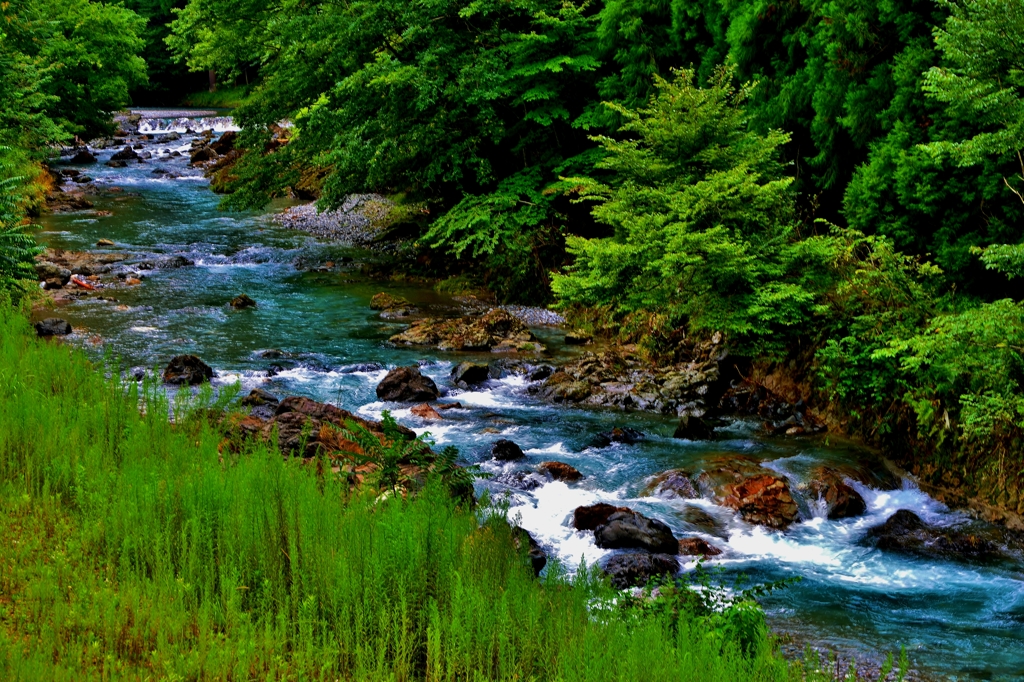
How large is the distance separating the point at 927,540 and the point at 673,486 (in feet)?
8.65

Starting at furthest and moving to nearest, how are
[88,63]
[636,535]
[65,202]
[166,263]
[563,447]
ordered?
[88,63] < [65,202] < [166,263] < [563,447] < [636,535]

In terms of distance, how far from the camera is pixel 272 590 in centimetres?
485

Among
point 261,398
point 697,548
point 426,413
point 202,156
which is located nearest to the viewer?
point 697,548

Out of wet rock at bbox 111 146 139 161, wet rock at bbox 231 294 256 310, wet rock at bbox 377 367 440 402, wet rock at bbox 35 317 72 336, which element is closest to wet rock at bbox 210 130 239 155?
wet rock at bbox 111 146 139 161

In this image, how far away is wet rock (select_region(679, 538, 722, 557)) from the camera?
9.08 metres

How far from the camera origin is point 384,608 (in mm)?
4531

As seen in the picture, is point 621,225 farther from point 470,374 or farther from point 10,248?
point 10,248

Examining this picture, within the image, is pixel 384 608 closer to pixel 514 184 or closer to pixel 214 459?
pixel 214 459

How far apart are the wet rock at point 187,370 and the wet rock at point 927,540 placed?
30.3 ft

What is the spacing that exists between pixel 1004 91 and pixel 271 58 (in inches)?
677

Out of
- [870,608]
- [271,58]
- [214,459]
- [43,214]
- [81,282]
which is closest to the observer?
[214,459]

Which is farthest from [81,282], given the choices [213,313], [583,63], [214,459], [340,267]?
[214,459]

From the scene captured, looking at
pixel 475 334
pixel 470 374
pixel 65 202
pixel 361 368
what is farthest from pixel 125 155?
pixel 470 374

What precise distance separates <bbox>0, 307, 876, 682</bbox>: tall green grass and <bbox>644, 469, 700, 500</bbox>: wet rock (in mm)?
4700
